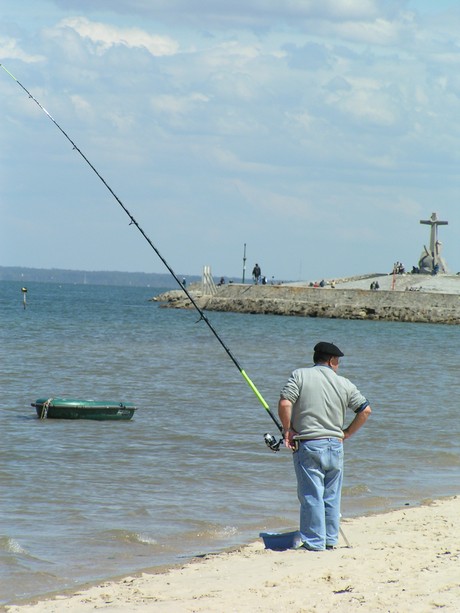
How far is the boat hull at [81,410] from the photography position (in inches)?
706

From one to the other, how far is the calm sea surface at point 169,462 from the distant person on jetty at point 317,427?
4.68ft

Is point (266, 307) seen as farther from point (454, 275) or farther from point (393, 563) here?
point (393, 563)

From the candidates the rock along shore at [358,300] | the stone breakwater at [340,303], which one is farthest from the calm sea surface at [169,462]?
the rock along shore at [358,300]

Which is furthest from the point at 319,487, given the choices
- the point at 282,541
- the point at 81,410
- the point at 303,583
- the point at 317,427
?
the point at 81,410

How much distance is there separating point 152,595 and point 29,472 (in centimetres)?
586

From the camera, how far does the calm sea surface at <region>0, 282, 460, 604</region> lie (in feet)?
31.9

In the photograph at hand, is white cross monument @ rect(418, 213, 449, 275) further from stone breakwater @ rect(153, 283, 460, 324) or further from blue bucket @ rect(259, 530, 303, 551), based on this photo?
blue bucket @ rect(259, 530, 303, 551)

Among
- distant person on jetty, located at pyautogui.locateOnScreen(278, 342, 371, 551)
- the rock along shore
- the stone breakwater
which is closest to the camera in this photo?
distant person on jetty, located at pyautogui.locateOnScreen(278, 342, 371, 551)

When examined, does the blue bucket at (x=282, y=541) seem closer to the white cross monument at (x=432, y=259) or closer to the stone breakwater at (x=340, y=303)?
the stone breakwater at (x=340, y=303)

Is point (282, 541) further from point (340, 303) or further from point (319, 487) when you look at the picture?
point (340, 303)

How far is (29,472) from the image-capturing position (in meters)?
13.1

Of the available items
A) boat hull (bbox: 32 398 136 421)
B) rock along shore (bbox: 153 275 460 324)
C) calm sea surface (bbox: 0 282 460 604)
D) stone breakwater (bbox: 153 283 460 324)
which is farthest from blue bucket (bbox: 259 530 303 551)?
stone breakwater (bbox: 153 283 460 324)

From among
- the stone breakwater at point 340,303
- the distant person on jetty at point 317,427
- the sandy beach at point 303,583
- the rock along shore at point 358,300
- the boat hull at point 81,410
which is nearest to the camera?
the sandy beach at point 303,583

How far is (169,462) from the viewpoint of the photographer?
46.3 ft
